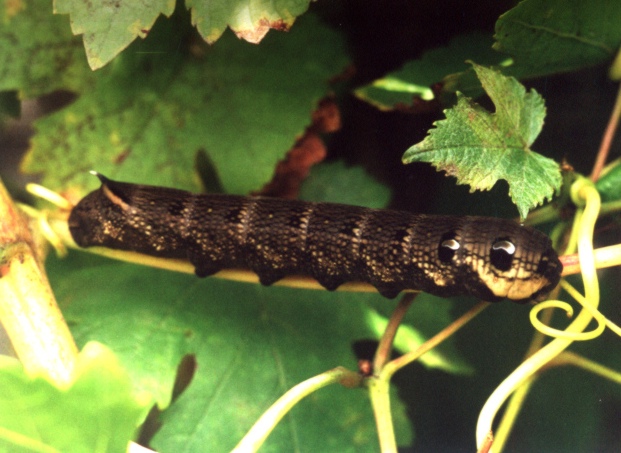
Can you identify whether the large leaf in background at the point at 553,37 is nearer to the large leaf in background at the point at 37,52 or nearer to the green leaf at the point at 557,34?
the green leaf at the point at 557,34

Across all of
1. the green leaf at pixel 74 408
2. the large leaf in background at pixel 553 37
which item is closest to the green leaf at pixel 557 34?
the large leaf in background at pixel 553 37

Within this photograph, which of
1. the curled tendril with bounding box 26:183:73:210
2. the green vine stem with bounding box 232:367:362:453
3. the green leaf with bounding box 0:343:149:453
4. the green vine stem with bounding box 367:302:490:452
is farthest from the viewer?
the curled tendril with bounding box 26:183:73:210

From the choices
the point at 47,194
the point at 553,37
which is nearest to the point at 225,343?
the point at 47,194

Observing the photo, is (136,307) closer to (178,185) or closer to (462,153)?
(178,185)

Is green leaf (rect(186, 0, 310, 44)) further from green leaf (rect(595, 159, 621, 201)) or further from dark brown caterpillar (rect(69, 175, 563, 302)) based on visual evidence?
green leaf (rect(595, 159, 621, 201))

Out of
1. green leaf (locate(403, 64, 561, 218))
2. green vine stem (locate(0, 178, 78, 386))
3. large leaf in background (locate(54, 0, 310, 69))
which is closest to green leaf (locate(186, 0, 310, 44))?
large leaf in background (locate(54, 0, 310, 69))

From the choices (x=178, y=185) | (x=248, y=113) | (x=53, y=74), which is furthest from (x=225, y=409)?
(x=53, y=74)
